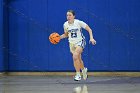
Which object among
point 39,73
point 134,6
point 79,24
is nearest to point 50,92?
point 79,24

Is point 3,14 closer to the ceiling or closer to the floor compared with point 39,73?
closer to the ceiling

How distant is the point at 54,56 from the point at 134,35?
256 cm

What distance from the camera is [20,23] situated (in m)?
12.9

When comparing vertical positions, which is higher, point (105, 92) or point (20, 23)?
point (20, 23)

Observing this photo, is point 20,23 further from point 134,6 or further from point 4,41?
point 134,6

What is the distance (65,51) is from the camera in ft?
42.3

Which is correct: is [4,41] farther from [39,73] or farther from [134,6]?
[134,6]

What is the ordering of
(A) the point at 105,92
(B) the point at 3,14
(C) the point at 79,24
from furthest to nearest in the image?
1. (B) the point at 3,14
2. (C) the point at 79,24
3. (A) the point at 105,92

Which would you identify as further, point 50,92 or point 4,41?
point 4,41

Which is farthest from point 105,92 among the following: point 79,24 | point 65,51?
point 65,51

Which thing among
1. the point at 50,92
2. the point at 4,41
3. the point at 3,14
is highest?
the point at 3,14

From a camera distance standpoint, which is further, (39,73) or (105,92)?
(39,73)

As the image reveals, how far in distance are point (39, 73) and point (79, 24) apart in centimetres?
343

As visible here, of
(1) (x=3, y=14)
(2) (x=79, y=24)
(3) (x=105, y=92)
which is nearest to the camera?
(3) (x=105, y=92)
